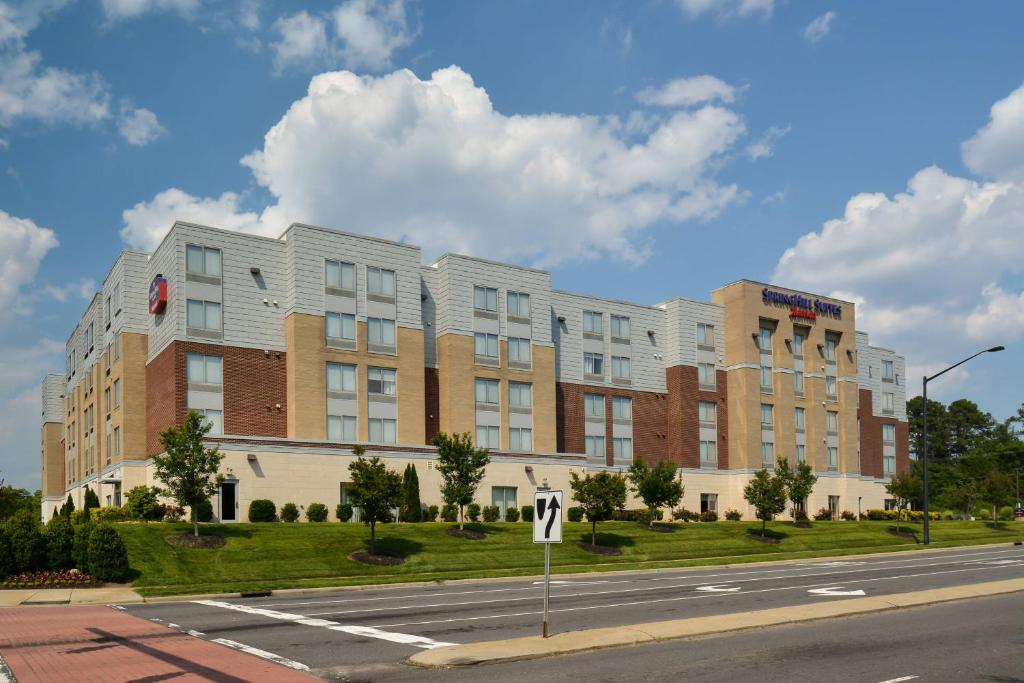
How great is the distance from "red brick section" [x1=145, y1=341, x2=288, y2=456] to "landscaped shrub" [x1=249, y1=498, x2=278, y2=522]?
5.25m

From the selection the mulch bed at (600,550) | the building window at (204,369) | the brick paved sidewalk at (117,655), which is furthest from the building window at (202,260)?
the brick paved sidewalk at (117,655)

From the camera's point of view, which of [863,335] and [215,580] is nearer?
[215,580]

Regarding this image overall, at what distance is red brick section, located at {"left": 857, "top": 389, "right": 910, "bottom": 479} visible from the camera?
8619 centimetres

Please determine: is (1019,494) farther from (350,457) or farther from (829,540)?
(350,457)

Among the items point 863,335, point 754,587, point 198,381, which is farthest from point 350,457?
point 863,335

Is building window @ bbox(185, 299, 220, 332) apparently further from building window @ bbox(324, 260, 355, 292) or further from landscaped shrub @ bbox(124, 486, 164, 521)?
landscaped shrub @ bbox(124, 486, 164, 521)

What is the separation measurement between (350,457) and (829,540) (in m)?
29.8

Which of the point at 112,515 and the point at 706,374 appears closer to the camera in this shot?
the point at 112,515

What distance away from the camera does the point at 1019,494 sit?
136m

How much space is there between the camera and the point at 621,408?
6888 centimetres

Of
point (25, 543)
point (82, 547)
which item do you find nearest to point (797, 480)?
point (82, 547)

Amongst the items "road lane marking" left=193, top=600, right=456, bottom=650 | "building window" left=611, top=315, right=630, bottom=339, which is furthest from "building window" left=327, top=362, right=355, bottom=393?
"road lane marking" left=193, top=600, right=456, bottom=650

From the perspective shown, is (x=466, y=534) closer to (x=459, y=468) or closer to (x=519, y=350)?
(x=459, y=468)

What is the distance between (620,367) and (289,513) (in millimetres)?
30097
